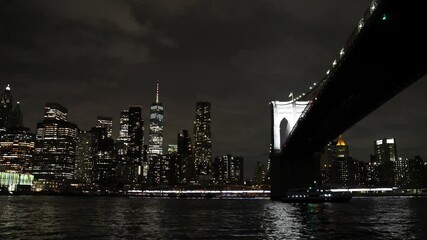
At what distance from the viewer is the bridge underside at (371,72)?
88.4 ft

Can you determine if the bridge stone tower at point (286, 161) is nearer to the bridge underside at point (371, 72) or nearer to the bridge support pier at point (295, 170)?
the bridge support pier at point (295, 170)

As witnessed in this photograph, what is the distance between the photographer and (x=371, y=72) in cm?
3700

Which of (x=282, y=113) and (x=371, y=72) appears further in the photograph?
(x=282, y=113)

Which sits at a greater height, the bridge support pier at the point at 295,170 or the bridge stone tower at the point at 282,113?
the bridge stone tower at the point at 282,113

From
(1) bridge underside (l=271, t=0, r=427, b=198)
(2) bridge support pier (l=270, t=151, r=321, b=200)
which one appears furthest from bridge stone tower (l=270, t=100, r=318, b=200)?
(1) bridge underside (l=271, t=0, r=427, b=198)

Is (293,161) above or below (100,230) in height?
above

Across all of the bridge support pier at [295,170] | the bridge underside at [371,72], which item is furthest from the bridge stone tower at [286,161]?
the bridge underside at [371,72]

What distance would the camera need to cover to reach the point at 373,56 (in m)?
33.8

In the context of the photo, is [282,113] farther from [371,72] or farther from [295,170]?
[371,72]

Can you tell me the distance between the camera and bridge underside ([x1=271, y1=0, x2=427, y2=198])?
1061 inches

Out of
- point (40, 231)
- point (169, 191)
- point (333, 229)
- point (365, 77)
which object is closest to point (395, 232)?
point (333, 229)

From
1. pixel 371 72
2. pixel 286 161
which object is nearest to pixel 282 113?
pixel 286 161

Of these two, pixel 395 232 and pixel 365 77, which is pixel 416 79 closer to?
pixel 365 77

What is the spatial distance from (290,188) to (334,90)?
126 feet
